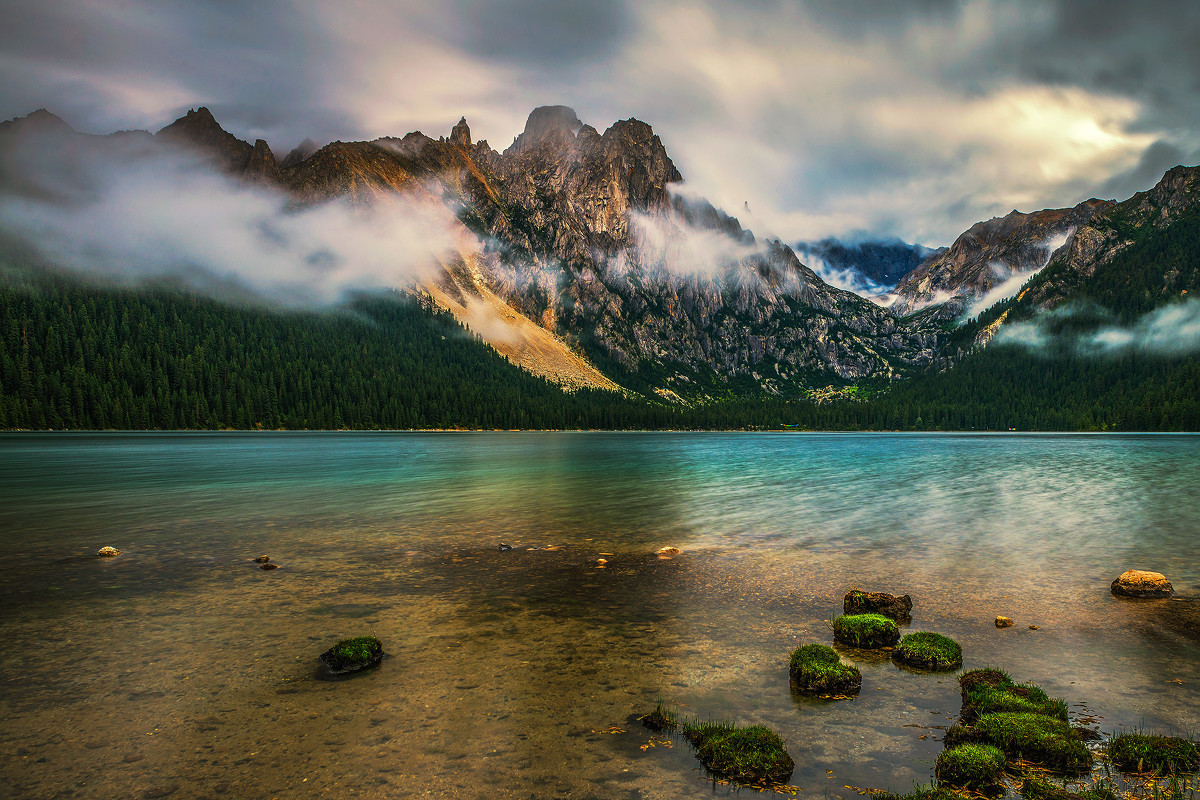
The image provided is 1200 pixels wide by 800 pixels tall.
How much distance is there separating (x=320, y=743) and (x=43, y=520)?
4135 centimetres

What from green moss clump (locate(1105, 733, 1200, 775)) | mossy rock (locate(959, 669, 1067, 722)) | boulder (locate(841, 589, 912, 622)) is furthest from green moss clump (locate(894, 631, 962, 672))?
green moss clump (locate(1105, 733, 1200, 775))

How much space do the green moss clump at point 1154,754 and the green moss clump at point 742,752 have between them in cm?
574

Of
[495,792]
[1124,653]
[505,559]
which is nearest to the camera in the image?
[495,792]

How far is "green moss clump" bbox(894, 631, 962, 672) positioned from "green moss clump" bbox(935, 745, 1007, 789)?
499 centimetres

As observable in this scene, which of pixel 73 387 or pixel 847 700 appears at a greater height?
pixel 73 387

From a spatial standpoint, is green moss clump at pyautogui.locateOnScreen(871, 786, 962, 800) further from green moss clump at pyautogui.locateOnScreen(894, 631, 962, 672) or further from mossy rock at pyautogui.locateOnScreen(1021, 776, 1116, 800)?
green moss clump at pyautogui.locateOnScreen(894, 631, 962, 672)

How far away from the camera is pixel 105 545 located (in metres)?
30.8

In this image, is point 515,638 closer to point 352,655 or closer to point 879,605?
point 352,655

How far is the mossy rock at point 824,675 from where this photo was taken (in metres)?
13.6

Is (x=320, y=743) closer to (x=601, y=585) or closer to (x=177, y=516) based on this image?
(x=601, y=585)

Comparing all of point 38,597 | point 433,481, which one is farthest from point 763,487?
point 38,597

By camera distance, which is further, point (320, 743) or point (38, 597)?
point (38, 597)

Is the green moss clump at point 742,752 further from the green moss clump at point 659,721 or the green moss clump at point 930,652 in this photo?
the green moss clump at point 930,652

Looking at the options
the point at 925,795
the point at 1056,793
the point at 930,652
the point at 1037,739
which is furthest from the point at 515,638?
the point at 1056,793
